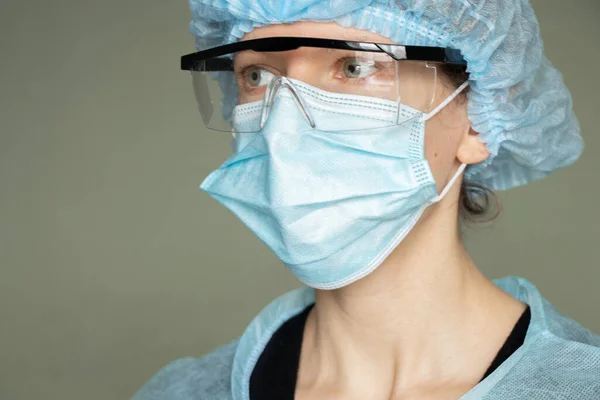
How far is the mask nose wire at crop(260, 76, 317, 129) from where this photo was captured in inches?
70.4

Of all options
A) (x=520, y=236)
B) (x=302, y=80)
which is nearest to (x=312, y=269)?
(x=302, y=80)

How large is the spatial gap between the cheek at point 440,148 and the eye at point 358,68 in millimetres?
180

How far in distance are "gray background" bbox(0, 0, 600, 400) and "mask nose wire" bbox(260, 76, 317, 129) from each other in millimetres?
1765

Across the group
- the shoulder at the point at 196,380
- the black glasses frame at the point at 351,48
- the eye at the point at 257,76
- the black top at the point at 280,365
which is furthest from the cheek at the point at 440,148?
the shoulder at the point at 196,380

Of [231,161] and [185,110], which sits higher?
[231,161]

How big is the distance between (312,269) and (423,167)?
33 cm

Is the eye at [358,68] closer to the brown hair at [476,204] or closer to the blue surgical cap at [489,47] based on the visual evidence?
the blue surgical cap at [489,47]

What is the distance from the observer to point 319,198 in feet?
5.75

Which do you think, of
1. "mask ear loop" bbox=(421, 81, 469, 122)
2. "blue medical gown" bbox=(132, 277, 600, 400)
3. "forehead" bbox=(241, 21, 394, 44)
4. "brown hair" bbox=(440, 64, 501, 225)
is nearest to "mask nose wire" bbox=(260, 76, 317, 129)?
"forehead" bbox=(241, 21, 394, 44)

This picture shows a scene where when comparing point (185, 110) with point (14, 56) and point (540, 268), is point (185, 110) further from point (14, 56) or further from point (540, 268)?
point (540, 268)

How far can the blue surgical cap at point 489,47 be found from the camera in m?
1.78

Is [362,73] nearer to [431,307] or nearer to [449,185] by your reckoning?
[449,185]

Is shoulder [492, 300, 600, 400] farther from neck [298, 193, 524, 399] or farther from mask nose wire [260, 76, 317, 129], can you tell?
mask nose wire [260, 76, 317, 129]

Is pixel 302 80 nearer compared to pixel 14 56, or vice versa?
pixel 302 80
